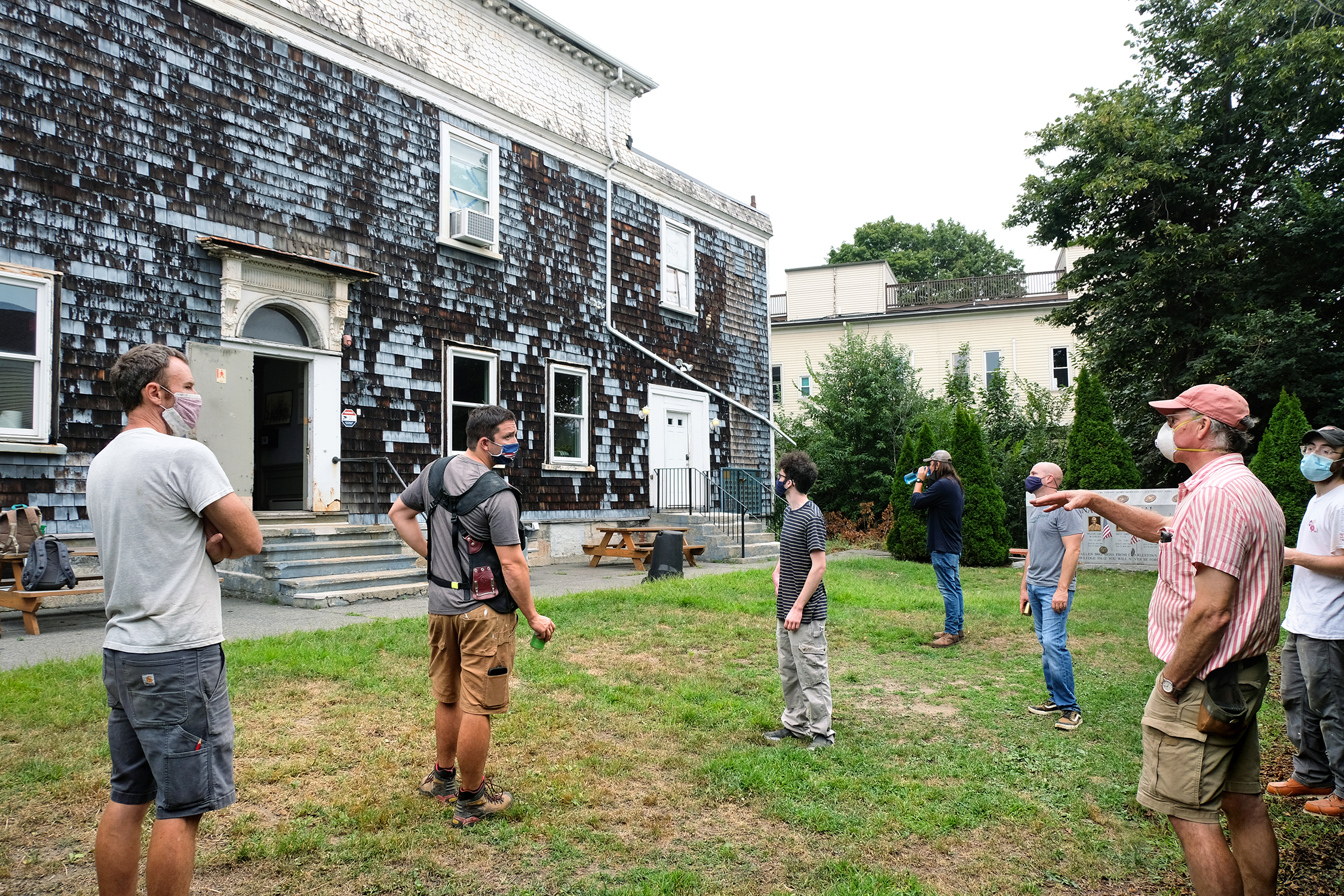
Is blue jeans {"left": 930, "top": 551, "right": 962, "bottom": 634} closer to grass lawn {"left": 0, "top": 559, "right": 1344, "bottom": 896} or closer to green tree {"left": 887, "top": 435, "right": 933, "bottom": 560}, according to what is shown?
grass lawn {"left": 0, "top": 559, "right": 1344, "bottom": 896}

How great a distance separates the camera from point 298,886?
3.40 meters

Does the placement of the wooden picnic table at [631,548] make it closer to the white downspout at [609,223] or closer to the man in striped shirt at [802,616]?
the white downspout at [609,223]

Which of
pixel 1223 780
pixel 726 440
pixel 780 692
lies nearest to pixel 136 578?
pixel 1223 780

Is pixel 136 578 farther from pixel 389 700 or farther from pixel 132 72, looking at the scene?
pixel 132 72

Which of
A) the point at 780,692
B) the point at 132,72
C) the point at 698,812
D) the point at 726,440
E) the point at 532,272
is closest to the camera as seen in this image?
the point at 698,812

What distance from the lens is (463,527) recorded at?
4.03 m

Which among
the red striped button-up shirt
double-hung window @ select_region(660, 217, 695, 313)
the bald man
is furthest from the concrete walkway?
double-hung window @ select_region(660, 217, 695, 313)

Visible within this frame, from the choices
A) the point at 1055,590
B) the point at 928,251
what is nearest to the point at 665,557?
the point at 1055,590

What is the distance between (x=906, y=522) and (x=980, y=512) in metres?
1.37

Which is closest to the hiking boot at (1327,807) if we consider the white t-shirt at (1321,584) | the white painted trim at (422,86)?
the white t-shirt at (1321,584)

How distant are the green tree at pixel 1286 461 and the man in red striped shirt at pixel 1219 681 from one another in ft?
41.7

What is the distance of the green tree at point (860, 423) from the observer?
821 inches

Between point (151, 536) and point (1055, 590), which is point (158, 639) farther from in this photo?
point (1055, 590)

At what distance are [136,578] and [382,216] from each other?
10.8 m
